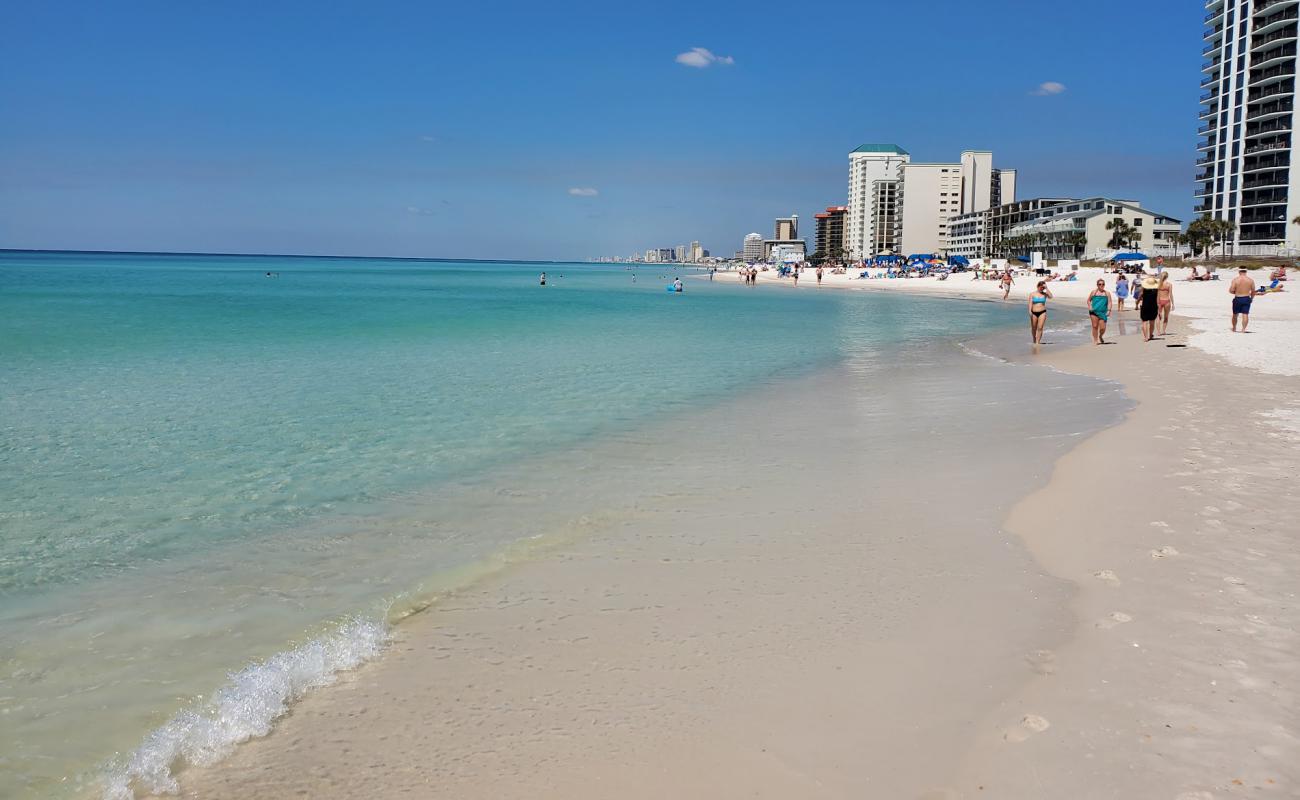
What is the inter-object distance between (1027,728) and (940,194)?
687ft

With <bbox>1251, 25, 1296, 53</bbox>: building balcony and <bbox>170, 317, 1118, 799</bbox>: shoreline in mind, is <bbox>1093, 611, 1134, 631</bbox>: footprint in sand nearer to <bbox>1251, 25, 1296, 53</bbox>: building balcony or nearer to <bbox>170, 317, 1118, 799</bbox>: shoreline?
<bbox>170, 317, 1118, 799</bbox>: shoreline

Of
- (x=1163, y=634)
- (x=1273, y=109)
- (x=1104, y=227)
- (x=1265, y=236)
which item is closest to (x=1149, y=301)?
(x=1163, y=634)

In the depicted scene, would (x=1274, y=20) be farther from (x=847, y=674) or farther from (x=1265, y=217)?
(x=847, y=674)

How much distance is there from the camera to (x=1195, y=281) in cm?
5650

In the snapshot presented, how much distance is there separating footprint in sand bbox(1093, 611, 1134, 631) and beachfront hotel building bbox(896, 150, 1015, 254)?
201 meters

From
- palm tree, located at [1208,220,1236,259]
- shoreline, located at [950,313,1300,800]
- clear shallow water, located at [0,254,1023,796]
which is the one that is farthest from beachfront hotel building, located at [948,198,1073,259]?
shoreline, located at [950,313,1300,800]

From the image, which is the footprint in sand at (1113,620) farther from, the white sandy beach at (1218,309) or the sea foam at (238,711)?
the white sandy beach at (1218,309)

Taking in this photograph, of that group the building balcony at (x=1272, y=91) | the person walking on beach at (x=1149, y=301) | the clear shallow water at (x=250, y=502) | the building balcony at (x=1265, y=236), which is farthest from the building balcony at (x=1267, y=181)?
the clear shallow water at (x=250, y=502)

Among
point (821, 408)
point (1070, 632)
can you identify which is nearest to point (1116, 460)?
point (1070, 632)

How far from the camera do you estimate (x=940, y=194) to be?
19788 cm

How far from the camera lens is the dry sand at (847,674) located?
11.6 feet

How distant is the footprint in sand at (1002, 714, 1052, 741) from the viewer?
3.75 metres

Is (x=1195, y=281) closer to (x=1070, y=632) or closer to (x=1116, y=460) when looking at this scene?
(x=1116, y=460)

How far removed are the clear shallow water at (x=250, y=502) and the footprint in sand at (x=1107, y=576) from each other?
12.6 feet
